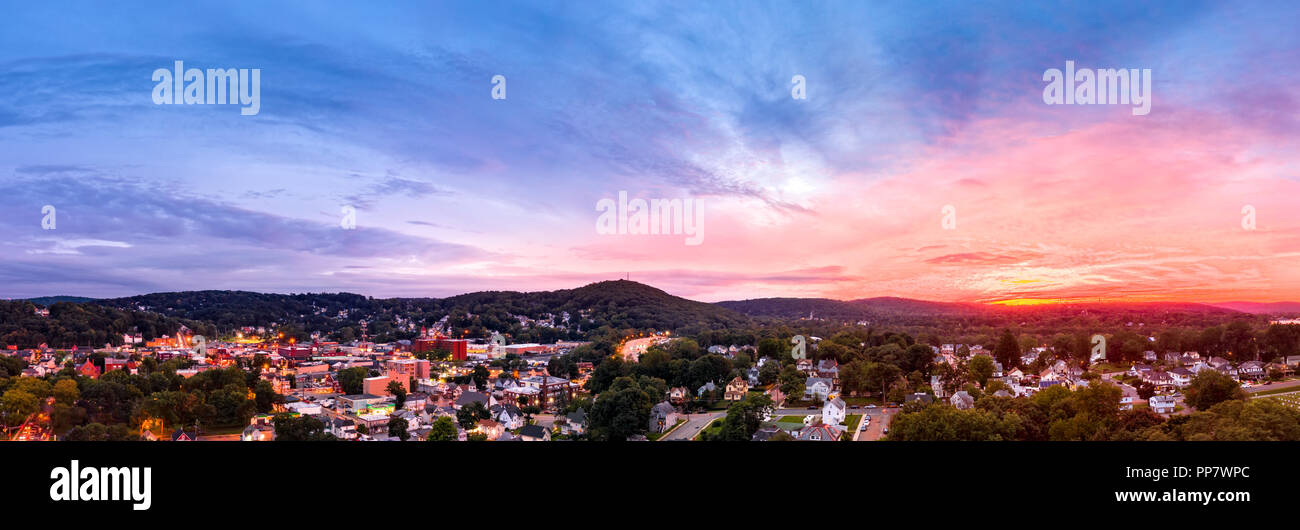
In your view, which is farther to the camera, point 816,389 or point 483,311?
point 483,311

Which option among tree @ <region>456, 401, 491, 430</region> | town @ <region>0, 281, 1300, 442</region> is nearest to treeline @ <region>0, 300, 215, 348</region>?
town @ <region>0, 281, 1300, 442</region>

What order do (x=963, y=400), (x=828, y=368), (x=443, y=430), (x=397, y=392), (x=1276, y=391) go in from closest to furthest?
(x=443, y=430), (x=963, y=400), (x=1276, y=391), (x=397, y=392), (x=828, y=368)

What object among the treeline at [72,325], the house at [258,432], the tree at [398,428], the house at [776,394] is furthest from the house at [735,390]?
the treeline at [72,325]

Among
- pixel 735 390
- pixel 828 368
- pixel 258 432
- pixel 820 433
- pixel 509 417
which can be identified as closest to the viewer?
pixel 820 433

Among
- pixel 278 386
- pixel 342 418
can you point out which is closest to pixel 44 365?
pixel 278 386

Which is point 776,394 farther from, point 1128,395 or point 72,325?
point 72,325

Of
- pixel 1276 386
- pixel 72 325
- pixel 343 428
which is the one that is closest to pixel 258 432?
pixel 343 428

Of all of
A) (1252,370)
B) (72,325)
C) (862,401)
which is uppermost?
(72,325)

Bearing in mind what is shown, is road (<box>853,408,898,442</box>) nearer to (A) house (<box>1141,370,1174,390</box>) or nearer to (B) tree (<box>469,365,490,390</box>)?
(A) house (<box>1141,370,1174,390</box>)
